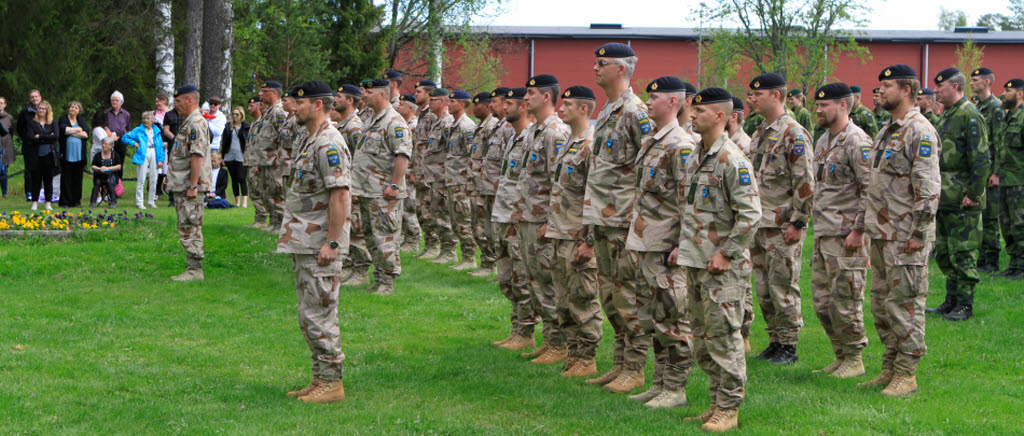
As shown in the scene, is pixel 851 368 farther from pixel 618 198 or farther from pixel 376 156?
pixel 376 156

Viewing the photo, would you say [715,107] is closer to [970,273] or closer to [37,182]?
[970,273]

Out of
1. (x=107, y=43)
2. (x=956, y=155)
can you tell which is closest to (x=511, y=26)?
(x=107, y=43)

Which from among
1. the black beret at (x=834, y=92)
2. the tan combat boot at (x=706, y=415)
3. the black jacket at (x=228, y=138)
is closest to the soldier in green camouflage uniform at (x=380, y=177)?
the black beret at (x=834, y=92)

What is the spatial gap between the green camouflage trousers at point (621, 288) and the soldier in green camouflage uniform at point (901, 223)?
188 cm

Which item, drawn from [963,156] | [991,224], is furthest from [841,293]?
[991,224]

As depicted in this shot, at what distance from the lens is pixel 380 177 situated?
1184 centimetres

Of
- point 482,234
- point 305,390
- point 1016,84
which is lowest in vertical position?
point 305,390

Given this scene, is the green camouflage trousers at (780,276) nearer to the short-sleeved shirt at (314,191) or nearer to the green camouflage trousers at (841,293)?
the green camouflage trousers at (841,293)

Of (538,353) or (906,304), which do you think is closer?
(906,304)

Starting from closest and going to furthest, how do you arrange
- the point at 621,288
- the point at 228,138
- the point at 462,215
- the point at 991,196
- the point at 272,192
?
the point at 621,288, the point at 991,196, the point at 462,215, the point at 272,192, the point at 228,138

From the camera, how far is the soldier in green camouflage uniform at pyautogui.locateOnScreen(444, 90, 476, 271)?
13.8 m

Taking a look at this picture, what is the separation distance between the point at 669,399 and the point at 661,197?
4.91ft

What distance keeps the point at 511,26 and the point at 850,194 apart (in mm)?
40357

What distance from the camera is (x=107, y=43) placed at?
24453 millimetres
